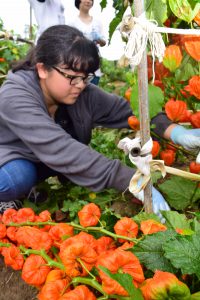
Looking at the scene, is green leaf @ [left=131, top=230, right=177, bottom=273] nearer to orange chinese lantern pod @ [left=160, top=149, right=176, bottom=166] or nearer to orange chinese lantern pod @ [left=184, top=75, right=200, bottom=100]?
orange chinese lantern pod @ [left=184, top=75, right=200, bottom=100]

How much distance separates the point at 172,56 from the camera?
1320 mm

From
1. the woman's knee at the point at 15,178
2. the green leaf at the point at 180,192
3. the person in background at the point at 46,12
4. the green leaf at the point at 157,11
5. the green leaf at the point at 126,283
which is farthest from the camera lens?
the person in background at the point at 46,12

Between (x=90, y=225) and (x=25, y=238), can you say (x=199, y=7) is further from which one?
(x=25, y=238)

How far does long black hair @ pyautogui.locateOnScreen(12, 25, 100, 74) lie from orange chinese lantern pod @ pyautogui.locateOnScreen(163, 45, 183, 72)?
28 centimetres

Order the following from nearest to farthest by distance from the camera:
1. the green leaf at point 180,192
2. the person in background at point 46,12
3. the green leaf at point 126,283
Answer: the green leaf at point 126,283 → the green leaf at point 180,192 → the person in background at point 46,12

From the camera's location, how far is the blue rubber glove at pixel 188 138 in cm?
136

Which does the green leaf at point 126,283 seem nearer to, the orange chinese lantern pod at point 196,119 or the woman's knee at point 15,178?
the orange chinese lantern pod at point 196,119

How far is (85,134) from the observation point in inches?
70.0

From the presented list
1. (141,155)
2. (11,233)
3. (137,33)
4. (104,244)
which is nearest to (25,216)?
(11,233)

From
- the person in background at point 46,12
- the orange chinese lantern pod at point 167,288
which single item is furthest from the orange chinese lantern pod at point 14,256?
the person in background at point 46,12

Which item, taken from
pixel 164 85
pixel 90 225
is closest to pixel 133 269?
pixel 90 225

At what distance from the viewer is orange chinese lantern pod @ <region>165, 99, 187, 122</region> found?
1.29 metres

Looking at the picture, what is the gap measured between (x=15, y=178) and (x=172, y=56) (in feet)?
2.37

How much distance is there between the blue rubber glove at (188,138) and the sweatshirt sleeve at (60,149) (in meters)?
0.24
